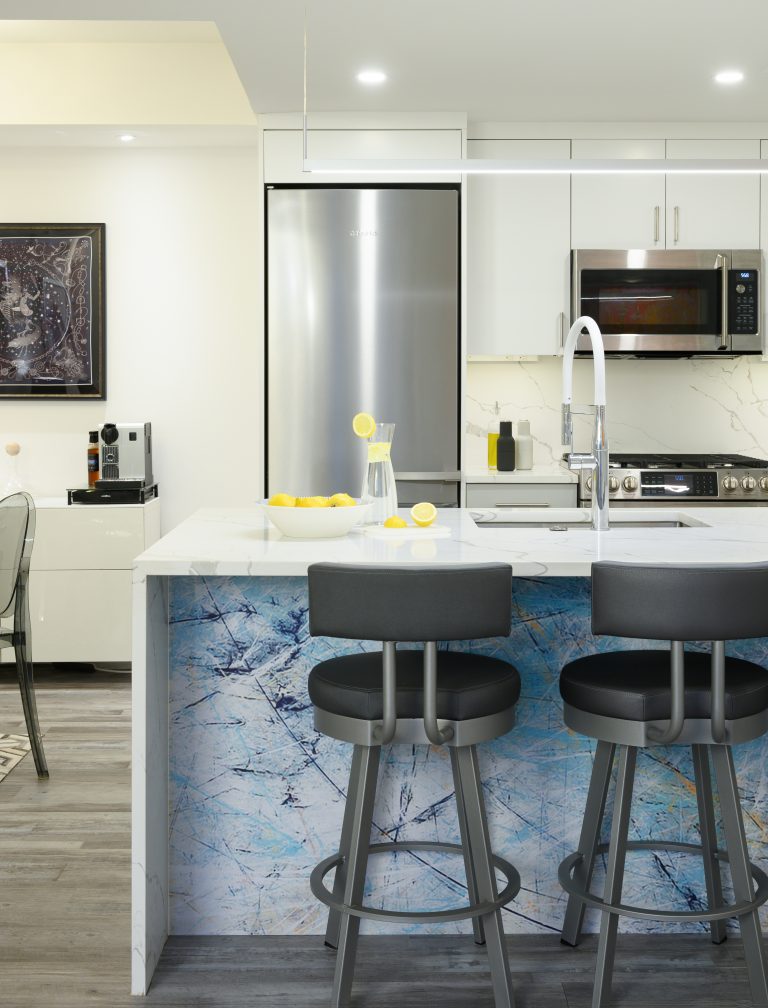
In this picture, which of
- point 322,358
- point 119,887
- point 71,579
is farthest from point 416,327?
point 119,887

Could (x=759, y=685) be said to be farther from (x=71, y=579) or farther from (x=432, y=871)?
(x=71, y=579)

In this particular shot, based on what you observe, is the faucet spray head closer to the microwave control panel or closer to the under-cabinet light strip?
the under-cabinet light strip

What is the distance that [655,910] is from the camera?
206 centimetres

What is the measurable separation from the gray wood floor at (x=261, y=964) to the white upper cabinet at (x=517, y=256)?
107 inches

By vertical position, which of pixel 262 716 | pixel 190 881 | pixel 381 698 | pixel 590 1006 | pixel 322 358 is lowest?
pixel 590 1006

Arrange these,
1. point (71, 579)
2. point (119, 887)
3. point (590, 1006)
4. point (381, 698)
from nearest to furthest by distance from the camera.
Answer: point (381, 698) → point (590, 1006) → point (119, 887) → point (71, 579)

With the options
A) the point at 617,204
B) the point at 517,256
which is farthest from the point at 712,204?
the point at 517,256

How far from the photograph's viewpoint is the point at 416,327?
4.19 meters

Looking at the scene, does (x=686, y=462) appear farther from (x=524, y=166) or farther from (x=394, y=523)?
(x=394, y=523)

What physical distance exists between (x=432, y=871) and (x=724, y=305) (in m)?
3.00

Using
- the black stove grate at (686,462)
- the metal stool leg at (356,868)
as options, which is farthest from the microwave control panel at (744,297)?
the metal stool leg at (356,868)

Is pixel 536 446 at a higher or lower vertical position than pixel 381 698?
higher

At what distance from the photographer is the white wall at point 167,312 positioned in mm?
4801

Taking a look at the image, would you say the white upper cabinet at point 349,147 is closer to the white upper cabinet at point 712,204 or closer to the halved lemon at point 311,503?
the white upper cabinet at point 712,204
